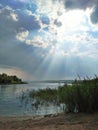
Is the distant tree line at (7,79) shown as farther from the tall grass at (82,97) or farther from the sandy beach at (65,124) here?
the sandy beach at (65,124)

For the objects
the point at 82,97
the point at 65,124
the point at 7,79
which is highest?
the point at 7,79

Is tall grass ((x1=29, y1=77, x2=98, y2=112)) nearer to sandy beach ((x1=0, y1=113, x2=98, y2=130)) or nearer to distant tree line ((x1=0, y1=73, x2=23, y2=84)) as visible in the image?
sandy beach ((x1=0, y1=113, x2=98, y2=130))

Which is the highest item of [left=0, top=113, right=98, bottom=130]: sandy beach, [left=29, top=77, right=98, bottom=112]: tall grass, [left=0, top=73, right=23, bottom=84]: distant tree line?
[left=0, top=73, right=23, bottom=84]: distant tree line

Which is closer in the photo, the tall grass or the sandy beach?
the sandy beach

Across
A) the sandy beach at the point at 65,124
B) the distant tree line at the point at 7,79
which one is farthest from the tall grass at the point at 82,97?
the distant tree line at the point at 7,79

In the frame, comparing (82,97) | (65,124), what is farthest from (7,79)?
(65,124)

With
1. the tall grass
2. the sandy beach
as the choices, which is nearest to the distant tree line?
the tall grass

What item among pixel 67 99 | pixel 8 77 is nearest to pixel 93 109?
pixel 67 99

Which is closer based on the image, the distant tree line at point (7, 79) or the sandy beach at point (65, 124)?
the sandy beach at point (65, 124)

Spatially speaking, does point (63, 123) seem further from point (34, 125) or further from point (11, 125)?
point (11, 125)

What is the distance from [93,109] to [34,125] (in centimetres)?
338

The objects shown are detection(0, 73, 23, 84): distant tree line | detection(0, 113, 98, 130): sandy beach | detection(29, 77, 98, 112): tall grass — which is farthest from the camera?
detection(0, 73, 23, 84): distant tree line

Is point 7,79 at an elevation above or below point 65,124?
above

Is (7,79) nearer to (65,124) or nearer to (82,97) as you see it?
(82,97)
